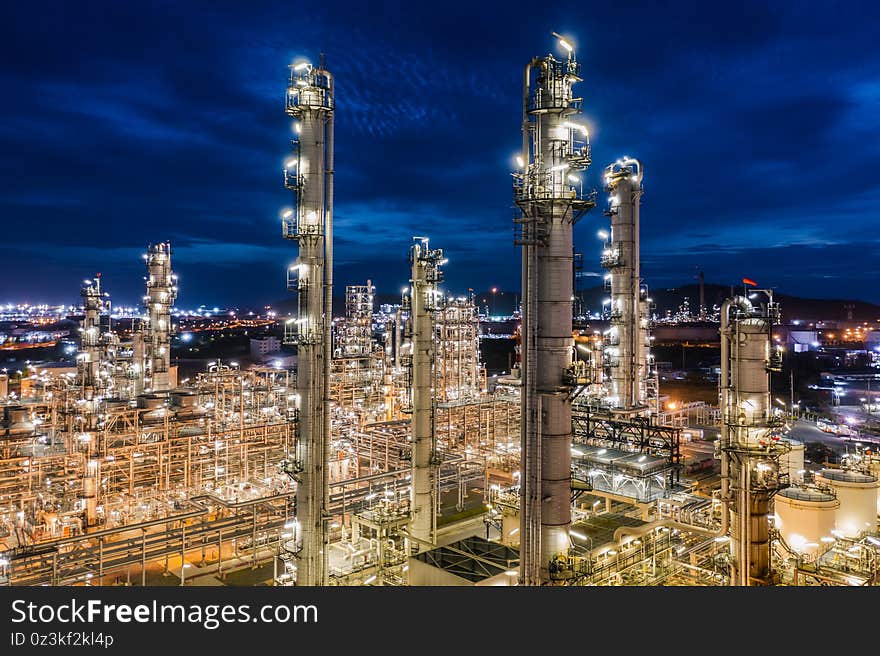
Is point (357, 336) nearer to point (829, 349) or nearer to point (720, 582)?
point (720, 582)

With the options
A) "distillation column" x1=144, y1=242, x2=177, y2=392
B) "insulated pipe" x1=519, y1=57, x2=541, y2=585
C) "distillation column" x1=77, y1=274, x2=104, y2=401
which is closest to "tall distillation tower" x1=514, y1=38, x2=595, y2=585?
"insulated pipe" x1=519, y1=57, x2=541, y2=585

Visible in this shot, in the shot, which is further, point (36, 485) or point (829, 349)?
point (829, 349)

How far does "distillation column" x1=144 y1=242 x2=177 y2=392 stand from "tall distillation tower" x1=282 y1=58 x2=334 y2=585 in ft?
65.8

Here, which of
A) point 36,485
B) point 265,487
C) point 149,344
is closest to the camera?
point 36,485

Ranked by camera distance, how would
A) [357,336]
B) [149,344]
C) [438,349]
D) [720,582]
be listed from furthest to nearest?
[357,336] < [438,349] < [149,344] < [720,582]

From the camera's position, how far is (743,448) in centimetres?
1534

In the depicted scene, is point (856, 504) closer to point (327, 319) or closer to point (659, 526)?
point (659, 526)

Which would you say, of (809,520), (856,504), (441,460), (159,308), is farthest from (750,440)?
(159,308)

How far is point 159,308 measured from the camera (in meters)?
33.5

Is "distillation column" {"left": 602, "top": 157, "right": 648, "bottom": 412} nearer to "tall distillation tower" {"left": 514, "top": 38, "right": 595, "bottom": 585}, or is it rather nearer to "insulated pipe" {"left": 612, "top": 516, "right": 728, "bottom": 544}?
"insulated pipe" {"left": 612, "top": 516, "right": 728, "bottom": 544}

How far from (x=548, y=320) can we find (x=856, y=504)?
15509 millimetres

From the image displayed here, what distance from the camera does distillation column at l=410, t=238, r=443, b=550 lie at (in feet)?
69.6

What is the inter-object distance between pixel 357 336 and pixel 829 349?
90.9 metres

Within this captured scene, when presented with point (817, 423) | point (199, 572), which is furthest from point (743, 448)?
point (817, 423)
